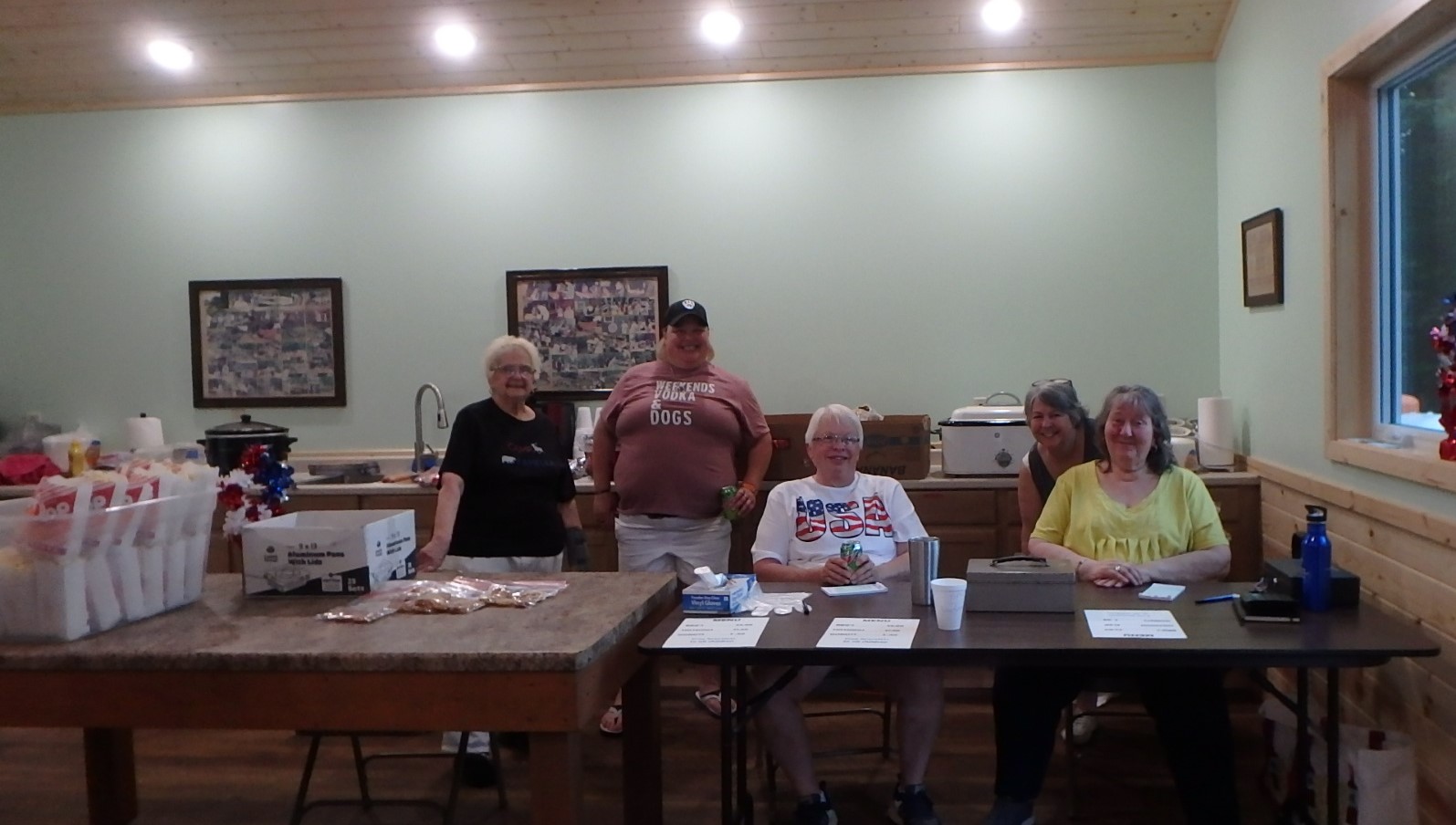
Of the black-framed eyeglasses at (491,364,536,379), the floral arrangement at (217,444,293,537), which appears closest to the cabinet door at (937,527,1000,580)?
the black-framed eyeglasses at (491,364,536,379)

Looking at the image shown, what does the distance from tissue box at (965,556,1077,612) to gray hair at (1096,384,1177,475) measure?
0.56m

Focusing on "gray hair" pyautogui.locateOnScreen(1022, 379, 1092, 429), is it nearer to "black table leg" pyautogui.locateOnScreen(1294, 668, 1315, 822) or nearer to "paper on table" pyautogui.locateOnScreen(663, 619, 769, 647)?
"black table leg" pyautogui.locateOnScreen(1294, 668, 1315, 822)

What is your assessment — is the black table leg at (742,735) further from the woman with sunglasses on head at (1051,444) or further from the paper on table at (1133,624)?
the woman with sunglasses on head at (1051,444)

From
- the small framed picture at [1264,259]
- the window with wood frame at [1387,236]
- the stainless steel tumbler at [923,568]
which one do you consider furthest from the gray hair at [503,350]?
the small framed picture at [1264,259]

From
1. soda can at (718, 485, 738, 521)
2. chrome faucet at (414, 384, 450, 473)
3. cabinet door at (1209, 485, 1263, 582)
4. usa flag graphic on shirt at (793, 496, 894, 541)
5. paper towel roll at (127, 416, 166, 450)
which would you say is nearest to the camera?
usa flag graphic on shirt at (793, 496, 894, 541)

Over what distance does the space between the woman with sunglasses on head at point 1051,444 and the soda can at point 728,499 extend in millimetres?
889

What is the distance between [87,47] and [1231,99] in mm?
4536

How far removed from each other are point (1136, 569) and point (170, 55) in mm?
4199

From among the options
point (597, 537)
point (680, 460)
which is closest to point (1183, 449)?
point (680, 460)

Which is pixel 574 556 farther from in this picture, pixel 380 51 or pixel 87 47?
pixel 87 47

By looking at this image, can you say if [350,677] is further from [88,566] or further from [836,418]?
[836,418]

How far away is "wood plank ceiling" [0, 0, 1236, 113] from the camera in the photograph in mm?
4137

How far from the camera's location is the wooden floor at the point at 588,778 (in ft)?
9.86

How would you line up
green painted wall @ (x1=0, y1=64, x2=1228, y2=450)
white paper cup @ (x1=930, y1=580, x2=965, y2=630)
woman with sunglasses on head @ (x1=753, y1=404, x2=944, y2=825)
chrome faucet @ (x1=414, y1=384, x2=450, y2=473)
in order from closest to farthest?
white paper cup @ (x1=930, y1=580, x2=965, y2=630) < woman with sunglasses on head @ (x1=753, y1=404, x2=944, y2=825) < green painted wall @ (x1=0, y1=64, x2=1228, y2=450) < chrome faucet @ (x1=414, y1=384, x2=450, y2=473)
